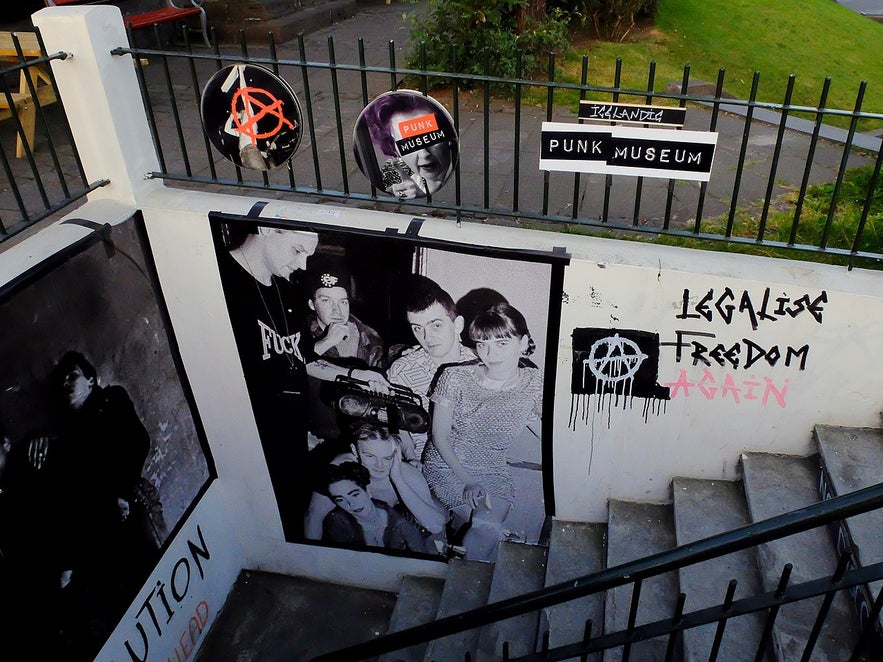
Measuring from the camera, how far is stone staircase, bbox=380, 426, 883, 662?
133 inches

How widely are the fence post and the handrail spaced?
2.96m

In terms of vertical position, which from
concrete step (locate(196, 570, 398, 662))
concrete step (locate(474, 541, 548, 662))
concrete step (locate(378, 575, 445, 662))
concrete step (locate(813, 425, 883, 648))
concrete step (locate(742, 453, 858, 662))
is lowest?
concrete step (locate(196, 570, 398, 662))

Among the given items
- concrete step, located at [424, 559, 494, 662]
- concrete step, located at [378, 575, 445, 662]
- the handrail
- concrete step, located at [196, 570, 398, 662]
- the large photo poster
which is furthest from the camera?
concrete step, located at [196, 570, 398, 662]

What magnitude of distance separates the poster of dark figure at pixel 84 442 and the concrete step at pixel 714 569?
3284 millimetres

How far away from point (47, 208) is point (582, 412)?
3.24 m

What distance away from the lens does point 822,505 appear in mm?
2223

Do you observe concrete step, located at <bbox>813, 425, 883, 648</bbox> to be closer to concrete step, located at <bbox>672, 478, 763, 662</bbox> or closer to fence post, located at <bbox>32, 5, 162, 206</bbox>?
concrete step, located at <bbox>672, 478, 763, 662</bbox>

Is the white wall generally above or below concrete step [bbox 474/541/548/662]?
above

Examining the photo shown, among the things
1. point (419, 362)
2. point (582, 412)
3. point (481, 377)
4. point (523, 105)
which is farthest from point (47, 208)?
point (523, 105)

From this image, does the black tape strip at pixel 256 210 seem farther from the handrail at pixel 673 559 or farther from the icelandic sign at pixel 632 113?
the handrail at pixel 673 559

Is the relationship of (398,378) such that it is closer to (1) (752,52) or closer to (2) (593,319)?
(2) (593,319)

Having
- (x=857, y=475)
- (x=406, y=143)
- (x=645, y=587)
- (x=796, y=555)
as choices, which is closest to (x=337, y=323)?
(x=406, y=143)

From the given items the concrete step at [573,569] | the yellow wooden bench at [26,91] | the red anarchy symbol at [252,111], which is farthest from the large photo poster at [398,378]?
the yellow wooden bench at [26,91]

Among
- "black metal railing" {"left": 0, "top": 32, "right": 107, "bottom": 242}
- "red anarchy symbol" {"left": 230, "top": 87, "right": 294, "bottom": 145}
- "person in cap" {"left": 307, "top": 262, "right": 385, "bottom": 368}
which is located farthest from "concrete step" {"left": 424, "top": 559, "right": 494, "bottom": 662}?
"black metal railing" {"left": 0, "top": 32, "right": 107, "bottom": 242}
